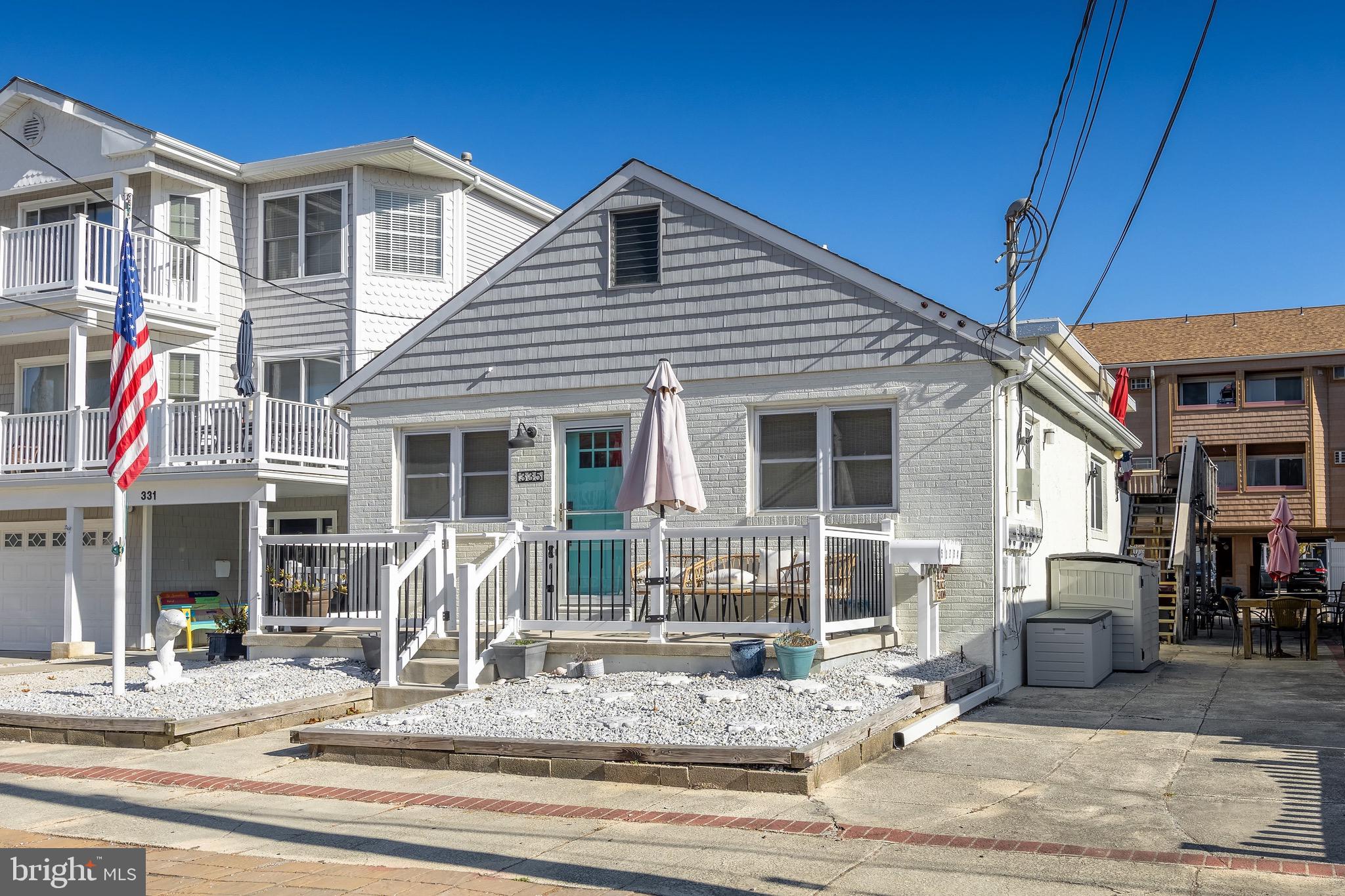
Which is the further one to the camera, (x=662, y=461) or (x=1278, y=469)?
(x=1278, y=469)

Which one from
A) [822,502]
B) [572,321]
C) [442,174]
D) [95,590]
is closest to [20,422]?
[95,590]

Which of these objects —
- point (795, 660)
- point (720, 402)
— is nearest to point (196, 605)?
point (720, 402)

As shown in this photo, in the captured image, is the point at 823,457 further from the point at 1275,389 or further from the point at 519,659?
the point at 1275,389

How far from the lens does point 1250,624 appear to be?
57.9 feet

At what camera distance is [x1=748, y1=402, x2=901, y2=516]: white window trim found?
1334cm

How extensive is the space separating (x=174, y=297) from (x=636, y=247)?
962cm

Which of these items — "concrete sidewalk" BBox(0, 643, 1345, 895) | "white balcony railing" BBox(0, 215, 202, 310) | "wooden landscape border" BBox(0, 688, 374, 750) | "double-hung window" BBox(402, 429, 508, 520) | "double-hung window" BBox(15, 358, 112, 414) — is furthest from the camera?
"double-hung window" BBox(15, 358, 112, 414)

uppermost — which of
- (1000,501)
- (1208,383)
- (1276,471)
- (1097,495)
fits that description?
(1208,383)

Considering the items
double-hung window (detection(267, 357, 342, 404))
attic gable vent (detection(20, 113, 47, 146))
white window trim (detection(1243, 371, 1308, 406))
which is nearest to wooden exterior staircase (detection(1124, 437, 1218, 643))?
white window trim (detection(1243, 371, 1308, 406))

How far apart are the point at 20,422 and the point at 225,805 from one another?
14.7 m

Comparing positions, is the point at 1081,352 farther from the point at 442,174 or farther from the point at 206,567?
the point at 206,567

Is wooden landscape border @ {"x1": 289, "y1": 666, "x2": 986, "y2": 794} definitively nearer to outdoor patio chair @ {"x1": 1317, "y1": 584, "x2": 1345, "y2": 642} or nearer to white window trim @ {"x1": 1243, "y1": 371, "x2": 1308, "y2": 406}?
outdoor patio chair @ {"x1": 1317, "y1": 584, "x2": 1345, "y2": 642}

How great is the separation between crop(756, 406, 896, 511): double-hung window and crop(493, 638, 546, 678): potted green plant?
341 centimetres

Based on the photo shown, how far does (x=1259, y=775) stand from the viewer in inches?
325
